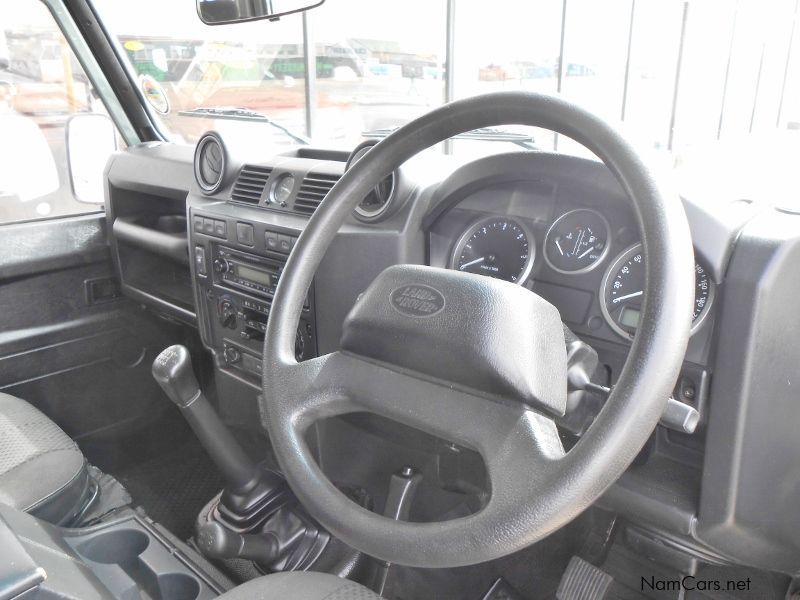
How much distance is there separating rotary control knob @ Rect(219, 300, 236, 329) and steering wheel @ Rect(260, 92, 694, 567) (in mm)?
924

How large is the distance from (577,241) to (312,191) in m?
0.73

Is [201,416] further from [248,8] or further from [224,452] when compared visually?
[248,8]

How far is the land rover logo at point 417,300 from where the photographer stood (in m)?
0.89

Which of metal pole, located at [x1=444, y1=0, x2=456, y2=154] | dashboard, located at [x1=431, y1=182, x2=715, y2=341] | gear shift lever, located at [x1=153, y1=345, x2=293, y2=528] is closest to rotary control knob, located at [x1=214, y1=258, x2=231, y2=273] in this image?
gear shift lever, located at [x1=153, y1=345, x2=293, y2=528]

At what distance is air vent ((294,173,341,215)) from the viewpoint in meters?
1.64

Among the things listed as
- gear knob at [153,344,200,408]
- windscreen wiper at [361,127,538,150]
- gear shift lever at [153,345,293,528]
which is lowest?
gear shift lever at [153,345,293,528]

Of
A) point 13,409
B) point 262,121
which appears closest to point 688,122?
point 262,121

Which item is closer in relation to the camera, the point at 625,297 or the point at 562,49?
the point at 625,297

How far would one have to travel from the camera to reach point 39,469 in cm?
153

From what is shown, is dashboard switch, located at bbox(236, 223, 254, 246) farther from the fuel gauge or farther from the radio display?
the fuel gauge

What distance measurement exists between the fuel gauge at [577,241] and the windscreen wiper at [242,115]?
1067mm

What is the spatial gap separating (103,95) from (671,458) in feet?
6.90

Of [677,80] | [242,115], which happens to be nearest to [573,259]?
[242,115]

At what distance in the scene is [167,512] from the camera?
215 cm
